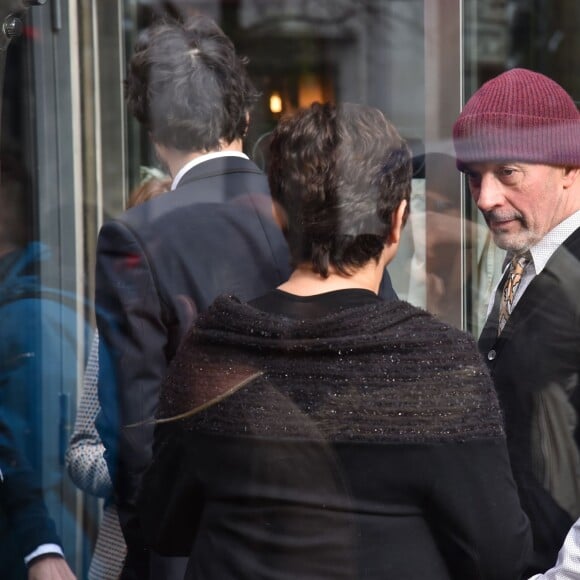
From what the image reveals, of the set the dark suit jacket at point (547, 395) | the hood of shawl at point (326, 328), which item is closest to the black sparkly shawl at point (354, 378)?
the hood of shawl at point (326, 328)

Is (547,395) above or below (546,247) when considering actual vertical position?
below

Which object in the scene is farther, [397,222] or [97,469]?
[97,469]

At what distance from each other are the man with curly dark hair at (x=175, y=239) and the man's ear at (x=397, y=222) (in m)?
0.21

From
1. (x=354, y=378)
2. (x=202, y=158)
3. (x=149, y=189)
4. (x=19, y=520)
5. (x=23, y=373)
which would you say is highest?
(x=202, y=158)

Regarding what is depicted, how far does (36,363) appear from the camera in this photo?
2633 mm

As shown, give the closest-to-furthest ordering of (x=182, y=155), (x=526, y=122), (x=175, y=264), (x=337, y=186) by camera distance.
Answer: (x=337, y=186), (x=526, y=122), (x=175, y=264), (x=182, y=155)

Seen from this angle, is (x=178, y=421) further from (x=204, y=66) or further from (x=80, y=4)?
(x=80, y=4)

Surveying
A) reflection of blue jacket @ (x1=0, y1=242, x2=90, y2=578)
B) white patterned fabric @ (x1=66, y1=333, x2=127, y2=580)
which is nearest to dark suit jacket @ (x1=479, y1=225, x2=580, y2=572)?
white patterned fabric @ (x1=66, y1=333, x2=127, y2=580)

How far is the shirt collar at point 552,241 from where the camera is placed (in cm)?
164

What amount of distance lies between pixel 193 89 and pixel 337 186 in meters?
0.58

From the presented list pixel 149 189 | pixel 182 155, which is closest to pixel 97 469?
pixel 149 189

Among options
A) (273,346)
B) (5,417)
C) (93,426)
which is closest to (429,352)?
(273,346)

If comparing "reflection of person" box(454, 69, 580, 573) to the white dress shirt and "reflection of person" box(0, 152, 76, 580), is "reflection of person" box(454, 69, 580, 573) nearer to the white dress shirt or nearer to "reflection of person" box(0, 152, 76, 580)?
the white dress shirt

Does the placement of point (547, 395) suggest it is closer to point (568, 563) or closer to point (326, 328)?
point (568, 563)
